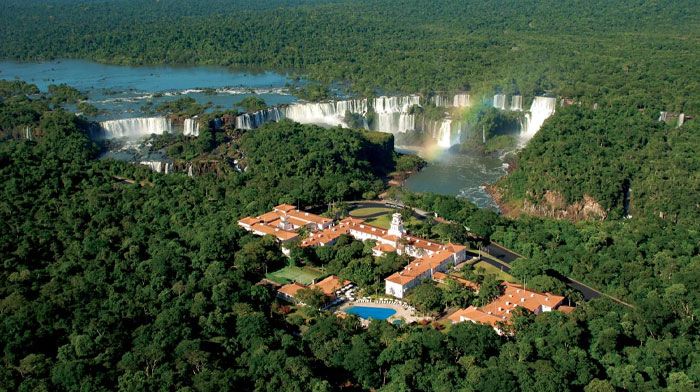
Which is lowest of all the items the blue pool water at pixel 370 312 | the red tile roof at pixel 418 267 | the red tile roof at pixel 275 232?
the blue pool water at pixel 370 312

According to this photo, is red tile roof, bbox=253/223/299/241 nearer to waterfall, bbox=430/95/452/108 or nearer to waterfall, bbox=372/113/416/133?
waterfall, bbox=372/113/416/133

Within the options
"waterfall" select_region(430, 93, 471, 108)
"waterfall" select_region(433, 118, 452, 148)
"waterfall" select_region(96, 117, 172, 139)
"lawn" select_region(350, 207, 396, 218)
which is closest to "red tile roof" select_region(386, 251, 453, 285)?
"lawn" select_region(350, 207, 396, 218)

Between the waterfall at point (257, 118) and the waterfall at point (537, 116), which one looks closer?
the waterfall at point (257, 118)

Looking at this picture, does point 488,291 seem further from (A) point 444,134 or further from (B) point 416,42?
(B) point 416,42

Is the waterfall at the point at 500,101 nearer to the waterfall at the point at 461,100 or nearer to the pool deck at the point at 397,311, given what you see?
the waterfall at the point at 461,100

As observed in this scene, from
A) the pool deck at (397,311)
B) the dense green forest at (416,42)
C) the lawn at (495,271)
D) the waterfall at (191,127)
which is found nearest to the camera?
the pool deck at (397,311)

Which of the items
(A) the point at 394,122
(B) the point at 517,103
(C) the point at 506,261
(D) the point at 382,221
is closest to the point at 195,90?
(A) the point at 394,122

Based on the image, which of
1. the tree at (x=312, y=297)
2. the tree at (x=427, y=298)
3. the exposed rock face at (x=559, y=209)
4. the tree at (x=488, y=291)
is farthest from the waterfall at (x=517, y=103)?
the tree at (x=312, y=297)
